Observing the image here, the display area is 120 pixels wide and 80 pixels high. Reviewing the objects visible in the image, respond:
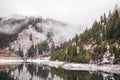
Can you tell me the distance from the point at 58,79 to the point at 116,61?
6396 centimetres

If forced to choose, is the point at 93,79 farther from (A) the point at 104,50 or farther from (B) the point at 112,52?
(A) the point at 104,50

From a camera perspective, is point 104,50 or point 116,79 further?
point 104,50

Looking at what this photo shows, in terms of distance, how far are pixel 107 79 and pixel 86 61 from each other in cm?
9595

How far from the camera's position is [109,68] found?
165 meters

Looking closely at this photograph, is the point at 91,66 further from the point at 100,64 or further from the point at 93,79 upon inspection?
the point at 93,79

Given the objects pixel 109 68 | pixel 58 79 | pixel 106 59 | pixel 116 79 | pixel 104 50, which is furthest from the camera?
pixel 104 50

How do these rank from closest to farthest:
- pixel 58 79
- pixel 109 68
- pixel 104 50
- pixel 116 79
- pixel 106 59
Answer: pixel 116 79, pixel 58 79, pixel 109 68, pixel 106 59, pixel 104 50

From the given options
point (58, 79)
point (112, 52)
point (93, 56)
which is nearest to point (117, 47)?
point (112, 52)

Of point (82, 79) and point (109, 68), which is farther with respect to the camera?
point (109, 68)

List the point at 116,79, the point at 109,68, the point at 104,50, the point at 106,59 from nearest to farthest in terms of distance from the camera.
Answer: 1. the point at 116,79
2. the point at 109,68
3. the point at 106,59
4. the point at 104,50

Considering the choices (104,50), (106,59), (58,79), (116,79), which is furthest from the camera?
(104,50)

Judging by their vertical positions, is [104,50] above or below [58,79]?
above

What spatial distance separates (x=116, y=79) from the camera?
10125cm

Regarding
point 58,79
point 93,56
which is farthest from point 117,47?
point 58,79
